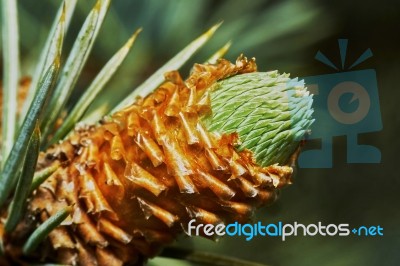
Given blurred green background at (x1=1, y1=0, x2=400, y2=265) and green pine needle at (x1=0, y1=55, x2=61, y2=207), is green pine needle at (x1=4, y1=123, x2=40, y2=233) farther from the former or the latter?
blurred green background at (x1=1, y1=0, x2=400, y2=265)

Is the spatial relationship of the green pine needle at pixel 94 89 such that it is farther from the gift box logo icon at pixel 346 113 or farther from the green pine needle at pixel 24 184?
the gift box logo icon at pixel 346 113

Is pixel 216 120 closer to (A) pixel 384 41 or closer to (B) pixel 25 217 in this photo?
(B) pixel 25 217

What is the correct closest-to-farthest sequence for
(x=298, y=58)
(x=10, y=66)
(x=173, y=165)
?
(x=173, y=165) → (x=10, y=66) → (x=298, y=58)

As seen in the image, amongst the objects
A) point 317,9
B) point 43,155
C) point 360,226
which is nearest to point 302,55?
point 317,9

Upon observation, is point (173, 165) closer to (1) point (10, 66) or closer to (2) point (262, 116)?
(2) point (262, 116)

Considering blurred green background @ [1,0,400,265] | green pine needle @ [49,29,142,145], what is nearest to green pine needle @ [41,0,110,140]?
green pine needle @ [49,29,142,145]

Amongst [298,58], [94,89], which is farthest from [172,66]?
[298,58]

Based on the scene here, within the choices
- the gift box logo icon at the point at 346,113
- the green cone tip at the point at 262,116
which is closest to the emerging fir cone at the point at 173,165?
the green cone tip at the point at 262,116
